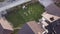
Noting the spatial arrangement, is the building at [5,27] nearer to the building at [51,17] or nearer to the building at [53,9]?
the building at [51,17]

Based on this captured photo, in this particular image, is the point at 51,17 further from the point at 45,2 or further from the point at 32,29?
the point at 45,2

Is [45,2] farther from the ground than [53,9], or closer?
closer

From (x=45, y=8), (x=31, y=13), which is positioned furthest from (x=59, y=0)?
(x=31, y=13)

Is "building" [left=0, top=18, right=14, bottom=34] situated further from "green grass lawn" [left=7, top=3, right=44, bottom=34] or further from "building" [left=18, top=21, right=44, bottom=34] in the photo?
"green grass lawn" [left=7, top=3, right=44, bottom=34]

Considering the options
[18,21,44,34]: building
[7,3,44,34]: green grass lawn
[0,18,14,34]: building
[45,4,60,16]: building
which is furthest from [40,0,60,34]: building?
[0,18,14,34]: building

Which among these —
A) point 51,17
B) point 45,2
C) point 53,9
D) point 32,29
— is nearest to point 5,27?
point 32,29
